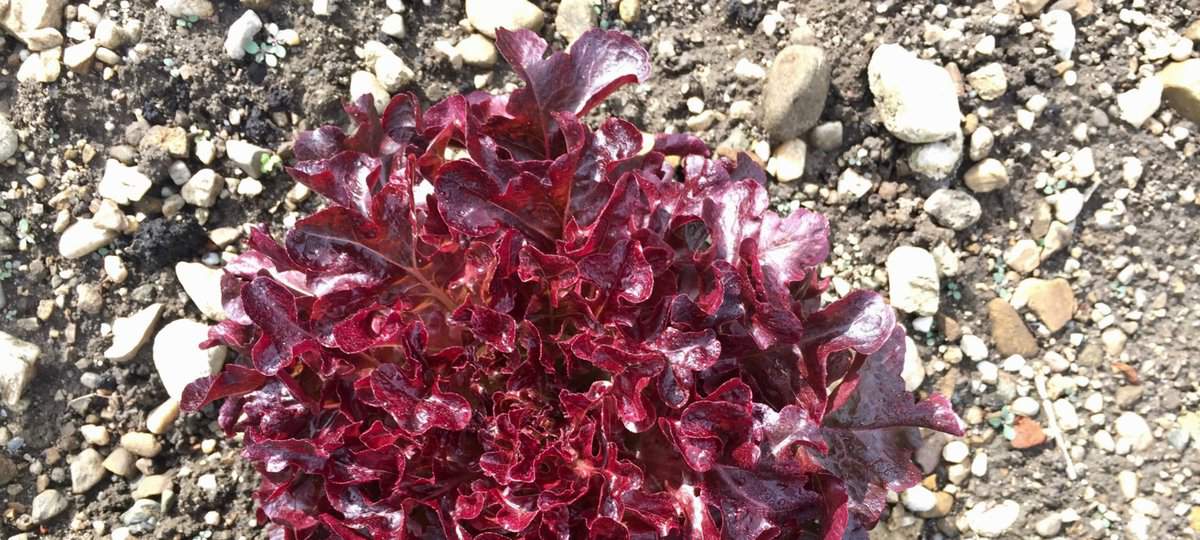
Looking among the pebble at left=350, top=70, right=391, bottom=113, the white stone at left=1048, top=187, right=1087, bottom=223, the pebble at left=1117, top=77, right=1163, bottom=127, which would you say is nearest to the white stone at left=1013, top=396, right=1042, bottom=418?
Result: the white stone at left=1048, top=187, right=1087, bottom=223

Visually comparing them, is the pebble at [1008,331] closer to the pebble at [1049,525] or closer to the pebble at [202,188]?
the pebble at [1049,525]

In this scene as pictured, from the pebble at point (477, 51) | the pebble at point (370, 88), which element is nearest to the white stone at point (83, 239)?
the pebble at point (370, 88)

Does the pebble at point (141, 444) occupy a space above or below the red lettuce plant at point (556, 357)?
below

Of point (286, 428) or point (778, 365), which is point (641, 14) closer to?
point (778, 365)

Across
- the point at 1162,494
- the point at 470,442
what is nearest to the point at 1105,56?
the point at 1162,494

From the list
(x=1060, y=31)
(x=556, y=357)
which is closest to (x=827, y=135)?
(x=1060, y=31)

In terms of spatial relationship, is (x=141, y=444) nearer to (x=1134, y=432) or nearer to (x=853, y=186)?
(x=853, y=186)
